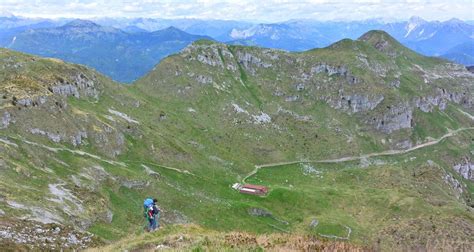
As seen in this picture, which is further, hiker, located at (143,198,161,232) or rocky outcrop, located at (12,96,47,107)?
rocky outcrop, located at (12,96,47,107)

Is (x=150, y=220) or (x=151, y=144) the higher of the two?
(x=150, y=220)

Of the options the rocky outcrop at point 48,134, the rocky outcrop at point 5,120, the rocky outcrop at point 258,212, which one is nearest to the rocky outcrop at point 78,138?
the rocky outcrop at point 48,134

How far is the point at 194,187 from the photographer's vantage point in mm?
158125

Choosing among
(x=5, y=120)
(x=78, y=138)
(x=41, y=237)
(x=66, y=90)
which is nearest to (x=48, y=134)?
(x=78, y=138)

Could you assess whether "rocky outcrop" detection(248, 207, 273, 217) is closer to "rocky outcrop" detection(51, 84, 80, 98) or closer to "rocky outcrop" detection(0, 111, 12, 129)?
"rocky outcrop" detection(0, 111, 12, 129)

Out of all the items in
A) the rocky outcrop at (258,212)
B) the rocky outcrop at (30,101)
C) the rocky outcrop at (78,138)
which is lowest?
the rocky outcrop at (258,212)

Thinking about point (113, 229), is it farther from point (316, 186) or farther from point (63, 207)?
point (316, 186)

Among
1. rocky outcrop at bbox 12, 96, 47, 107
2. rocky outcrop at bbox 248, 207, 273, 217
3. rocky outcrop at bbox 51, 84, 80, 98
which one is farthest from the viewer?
rocky outcrop at bbox 51, 84, 80, 98

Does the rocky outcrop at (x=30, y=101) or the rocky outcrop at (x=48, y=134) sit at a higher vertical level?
the rocky outcrop at (x=30, y=101)

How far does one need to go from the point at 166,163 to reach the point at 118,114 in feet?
126

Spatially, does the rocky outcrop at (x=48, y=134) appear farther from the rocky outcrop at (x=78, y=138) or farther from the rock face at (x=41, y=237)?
the rock face at (x=41, y=237)

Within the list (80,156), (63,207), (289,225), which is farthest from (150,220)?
(289,225)

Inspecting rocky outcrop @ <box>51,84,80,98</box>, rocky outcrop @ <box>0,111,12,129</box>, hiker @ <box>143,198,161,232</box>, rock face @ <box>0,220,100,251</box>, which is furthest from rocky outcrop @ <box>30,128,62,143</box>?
hiker @ <box>143,198,161,232</box>

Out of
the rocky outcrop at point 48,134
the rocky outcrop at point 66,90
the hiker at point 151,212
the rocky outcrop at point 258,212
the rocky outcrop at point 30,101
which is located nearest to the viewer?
the hiker at point 151,212
